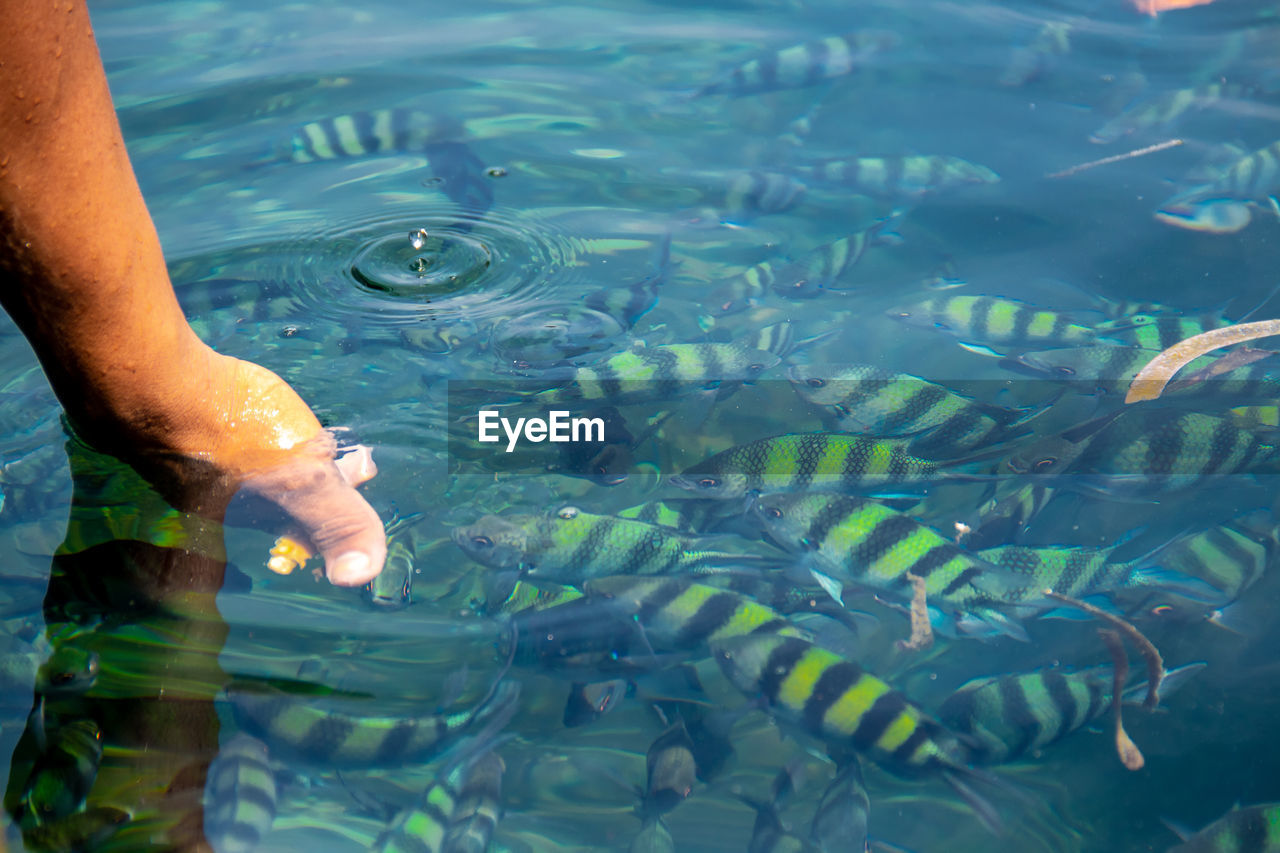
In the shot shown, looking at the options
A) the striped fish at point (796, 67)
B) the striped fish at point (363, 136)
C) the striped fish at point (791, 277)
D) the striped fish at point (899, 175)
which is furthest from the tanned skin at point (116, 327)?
the striped fish at point (796, 67)

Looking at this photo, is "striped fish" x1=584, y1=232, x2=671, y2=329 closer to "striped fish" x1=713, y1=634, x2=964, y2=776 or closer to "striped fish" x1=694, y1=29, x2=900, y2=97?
"striped fish" x1=713, y1=634, x2=964, y2=776

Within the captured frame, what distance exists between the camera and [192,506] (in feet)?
8.05

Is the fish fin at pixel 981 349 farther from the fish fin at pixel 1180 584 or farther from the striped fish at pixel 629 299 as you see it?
the striped fish at pixel 629 299

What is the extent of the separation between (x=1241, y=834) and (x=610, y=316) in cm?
256

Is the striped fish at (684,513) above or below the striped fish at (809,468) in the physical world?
below

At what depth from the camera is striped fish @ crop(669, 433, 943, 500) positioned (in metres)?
2.73

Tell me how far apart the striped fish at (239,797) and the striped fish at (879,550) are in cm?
152

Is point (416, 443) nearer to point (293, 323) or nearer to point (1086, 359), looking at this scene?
point (293, 323)

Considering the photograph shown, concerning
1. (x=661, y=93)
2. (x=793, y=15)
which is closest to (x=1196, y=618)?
(x=661, y=93)

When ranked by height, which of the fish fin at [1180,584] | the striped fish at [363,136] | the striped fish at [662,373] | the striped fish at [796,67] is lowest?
the fish fin at [1180,584]

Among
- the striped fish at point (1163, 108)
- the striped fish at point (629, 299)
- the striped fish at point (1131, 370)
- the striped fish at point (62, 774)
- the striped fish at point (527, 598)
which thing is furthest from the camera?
the striped fish at point (1163, 108)

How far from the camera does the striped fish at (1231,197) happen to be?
12.8ft

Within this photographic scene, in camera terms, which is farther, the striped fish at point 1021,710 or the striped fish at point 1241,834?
the striped fish at point 1021,710

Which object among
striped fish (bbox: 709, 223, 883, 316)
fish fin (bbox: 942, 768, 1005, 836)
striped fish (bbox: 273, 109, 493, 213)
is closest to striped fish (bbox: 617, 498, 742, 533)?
fish fin (bbox: 942, 768, 1005, 836)
